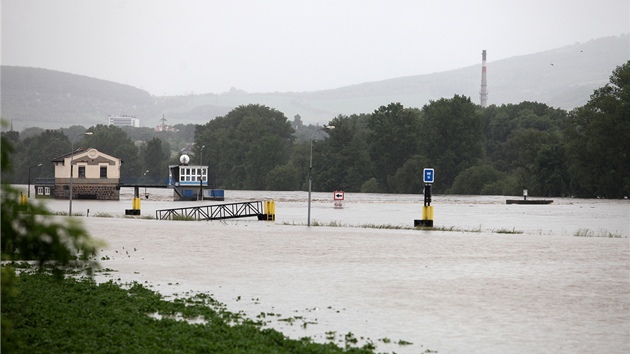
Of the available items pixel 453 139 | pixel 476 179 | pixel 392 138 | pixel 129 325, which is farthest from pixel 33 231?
pixel 392 138

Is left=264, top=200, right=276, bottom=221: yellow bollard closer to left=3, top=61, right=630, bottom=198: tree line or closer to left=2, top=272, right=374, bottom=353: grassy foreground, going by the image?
left=2, top=272, right=374, bottom=353: grassy foreground

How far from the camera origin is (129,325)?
1720 centimetres

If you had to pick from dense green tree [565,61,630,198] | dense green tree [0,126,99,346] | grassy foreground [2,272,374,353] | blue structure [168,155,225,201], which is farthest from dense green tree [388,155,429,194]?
dense green tree [0,126,99,346]

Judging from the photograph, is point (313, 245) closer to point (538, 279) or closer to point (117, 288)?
point (538, 279)

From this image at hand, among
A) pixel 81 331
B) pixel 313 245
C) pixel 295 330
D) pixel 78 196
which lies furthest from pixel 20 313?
pixel 78 196

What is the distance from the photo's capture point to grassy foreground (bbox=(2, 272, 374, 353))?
15.0 m

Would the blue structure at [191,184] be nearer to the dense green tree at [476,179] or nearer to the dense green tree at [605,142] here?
the dense green tree at [476,179]

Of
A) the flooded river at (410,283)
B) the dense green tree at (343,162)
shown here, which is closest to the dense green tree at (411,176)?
the dense green tree at (343,162)

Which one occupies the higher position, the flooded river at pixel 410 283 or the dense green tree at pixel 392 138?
the dense green tree at pixel 392 138

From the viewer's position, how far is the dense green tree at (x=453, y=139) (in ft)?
561

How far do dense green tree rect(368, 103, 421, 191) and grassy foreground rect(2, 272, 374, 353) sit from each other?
161 m

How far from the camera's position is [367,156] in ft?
623

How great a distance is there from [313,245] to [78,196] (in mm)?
102392

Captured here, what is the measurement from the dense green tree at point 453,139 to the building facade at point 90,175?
61938mm
